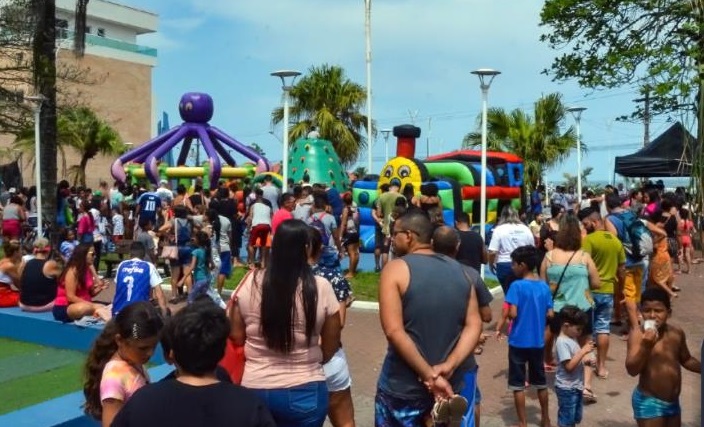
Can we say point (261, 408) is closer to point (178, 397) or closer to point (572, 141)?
point (178, 397)

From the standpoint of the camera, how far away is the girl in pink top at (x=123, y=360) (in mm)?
3787

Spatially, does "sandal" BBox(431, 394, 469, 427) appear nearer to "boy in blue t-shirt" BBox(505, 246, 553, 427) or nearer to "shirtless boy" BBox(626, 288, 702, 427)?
"shirtless boy" BBox(626, 288, 702, 427)

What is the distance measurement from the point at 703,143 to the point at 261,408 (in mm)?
2312

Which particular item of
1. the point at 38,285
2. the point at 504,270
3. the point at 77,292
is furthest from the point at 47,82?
the point at 504,270

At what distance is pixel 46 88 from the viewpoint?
1559 centimetres

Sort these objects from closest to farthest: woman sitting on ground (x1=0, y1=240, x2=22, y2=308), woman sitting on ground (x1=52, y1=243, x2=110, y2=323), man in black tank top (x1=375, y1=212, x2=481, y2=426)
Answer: man in black tank top (x1=375, y1=212, x2=481, y2=426) < woman sitting on ground (x1=52, y1=243, x2=110, y2=323) < woman sitting on ground (x1=0, y1=240, x2=22, y2=308)

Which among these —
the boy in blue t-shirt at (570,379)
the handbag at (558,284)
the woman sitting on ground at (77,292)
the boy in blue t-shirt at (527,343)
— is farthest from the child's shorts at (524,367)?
the woman sitting on ground at (77,292)

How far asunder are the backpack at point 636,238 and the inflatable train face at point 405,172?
25.5 feet

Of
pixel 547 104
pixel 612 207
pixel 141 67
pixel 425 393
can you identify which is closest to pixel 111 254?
pixel 612 207

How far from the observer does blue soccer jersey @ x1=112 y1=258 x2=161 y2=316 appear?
24.8 feet

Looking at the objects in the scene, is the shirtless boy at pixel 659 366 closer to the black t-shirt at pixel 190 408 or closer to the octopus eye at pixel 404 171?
the black t-shirt at pixel 190 408

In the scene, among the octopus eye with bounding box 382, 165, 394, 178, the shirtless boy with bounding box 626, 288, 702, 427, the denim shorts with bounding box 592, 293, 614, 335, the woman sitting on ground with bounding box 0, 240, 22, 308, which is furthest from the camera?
the octopus eye with bounding box 382, 165, 394, 178

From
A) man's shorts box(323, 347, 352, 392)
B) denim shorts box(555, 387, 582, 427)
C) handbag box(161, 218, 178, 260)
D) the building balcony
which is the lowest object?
denim shorts box(555, 387, 582, 427)

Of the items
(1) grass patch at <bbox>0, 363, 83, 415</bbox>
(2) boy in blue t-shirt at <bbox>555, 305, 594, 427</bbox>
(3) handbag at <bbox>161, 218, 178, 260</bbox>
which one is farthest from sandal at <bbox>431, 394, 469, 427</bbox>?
(3) handbag at <bbox>161, 218, 178, 260</bbox>
